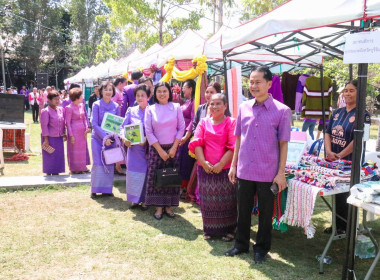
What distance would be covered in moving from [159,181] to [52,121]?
9.58ft

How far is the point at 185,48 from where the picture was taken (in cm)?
705

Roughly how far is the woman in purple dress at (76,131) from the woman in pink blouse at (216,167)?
3.10 m

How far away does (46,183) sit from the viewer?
5.94 meters

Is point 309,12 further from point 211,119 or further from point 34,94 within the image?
point 34,94

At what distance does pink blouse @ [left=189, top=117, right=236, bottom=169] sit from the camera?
148 inches

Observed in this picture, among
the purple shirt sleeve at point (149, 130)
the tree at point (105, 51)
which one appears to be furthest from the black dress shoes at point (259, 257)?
the tree at point (105, 51)

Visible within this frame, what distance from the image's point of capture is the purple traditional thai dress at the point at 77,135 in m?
6.24

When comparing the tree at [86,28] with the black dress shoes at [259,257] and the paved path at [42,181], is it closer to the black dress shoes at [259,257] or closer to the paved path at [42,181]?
the paved path at [42,181]

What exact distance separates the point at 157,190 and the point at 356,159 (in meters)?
2.53

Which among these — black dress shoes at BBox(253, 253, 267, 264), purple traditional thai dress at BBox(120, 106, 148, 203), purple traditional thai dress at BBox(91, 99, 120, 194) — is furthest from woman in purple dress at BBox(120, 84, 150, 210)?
black dress shoes at BBox(253, 253, 267, 264)

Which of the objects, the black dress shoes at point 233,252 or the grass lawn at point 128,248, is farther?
the black dress shoes at point 233,252

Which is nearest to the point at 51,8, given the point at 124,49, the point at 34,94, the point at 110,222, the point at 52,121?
the point at 124,49

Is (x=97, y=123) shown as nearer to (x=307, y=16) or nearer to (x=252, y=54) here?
(x=252, y=54)

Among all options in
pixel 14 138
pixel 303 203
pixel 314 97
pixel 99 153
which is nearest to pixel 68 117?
pixel 99 153
